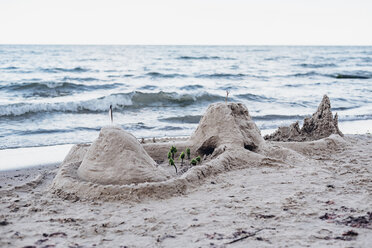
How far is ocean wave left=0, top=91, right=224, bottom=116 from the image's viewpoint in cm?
1055

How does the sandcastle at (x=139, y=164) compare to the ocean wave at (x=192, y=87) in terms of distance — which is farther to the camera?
the ocean wave at (x=192, y=87)

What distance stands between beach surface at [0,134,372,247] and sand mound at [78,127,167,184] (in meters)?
0.34

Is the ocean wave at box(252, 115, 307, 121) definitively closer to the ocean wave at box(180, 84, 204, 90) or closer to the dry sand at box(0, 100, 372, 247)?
the dry sand at box(0, 100, 372, 247)

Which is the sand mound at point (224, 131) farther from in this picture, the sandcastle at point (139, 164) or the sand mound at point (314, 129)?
the sand mound at point (314, 129)

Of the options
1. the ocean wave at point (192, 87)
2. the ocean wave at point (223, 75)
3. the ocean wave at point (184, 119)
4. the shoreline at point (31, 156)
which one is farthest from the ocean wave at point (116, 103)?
the ocean wave at point (223, 75)

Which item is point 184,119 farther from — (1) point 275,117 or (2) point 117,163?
(2) point 117,163

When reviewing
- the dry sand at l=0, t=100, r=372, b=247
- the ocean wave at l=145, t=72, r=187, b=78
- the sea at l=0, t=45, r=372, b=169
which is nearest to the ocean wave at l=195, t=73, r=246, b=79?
the sea at l=0, t=45, r=372, b=169

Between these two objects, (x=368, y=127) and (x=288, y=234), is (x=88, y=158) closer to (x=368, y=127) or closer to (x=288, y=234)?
(x=288, y=234)

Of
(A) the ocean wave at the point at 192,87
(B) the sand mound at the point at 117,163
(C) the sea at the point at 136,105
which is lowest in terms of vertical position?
(C) the sea at the point at 136,105

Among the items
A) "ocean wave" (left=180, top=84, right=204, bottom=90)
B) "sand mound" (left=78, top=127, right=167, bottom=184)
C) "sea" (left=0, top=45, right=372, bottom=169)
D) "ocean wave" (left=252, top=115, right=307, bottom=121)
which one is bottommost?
"ocean wave" (left=252, top=115, right=307, bottom=121)

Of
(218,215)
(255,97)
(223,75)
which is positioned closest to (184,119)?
(255,97)

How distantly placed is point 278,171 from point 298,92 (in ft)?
38.2

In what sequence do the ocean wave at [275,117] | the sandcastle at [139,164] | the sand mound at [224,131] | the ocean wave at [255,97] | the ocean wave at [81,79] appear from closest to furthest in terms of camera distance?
the sandcastle at [139,164] → the sand mound at [224,131] → the ocean wave at [275,117] → the ocean wave at [255,97] → the ocean wave at [81,79]

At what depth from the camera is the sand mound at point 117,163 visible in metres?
3.75
